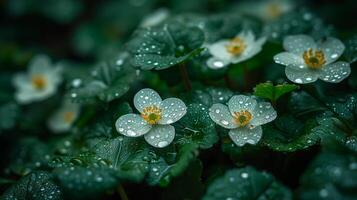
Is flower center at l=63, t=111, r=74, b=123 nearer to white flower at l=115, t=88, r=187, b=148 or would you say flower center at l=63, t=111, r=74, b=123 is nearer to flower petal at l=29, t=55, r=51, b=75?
flower petal at l=29, t=55, r=51, b=75

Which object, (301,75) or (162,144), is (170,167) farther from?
(301,75)

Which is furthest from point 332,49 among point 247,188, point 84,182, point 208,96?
point 84,182

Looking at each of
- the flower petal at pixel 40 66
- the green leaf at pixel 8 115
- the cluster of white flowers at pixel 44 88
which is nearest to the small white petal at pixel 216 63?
the cluster of white flowers at pixel 44 88

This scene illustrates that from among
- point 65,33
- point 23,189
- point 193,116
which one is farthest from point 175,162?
point 65,33

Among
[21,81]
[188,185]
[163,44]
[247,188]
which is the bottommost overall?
[21,81]

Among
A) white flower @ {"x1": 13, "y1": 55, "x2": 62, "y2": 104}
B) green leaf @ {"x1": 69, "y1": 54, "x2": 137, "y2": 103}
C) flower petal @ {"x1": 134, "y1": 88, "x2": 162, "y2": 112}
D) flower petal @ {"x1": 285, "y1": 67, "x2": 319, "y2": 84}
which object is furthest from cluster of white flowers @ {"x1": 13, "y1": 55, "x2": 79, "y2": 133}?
flower petal @ {"x1": 285, "y1": 67, "x2": 319, "y2": 84}

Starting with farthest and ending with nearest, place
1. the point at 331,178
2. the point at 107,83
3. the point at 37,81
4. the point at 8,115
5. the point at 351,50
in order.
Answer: the point at 37,81, the point at 8,115, the point at 107,83, the point at 351,50, the point at 331,178
